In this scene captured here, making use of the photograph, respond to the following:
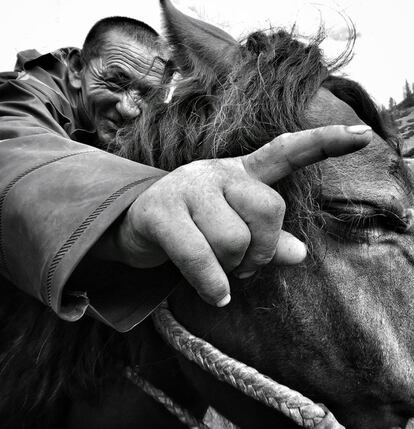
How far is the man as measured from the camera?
59 centimetres

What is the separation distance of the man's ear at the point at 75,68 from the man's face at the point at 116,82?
0.13ft

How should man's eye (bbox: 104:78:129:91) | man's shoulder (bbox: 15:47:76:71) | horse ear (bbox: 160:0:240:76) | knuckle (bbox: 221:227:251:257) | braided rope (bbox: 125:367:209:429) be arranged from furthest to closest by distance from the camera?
man's shoulder (bbox: 15:47:76:71), man's eye (bbox: 104:78:129:91), braided rope (bbox: 125:367:209:429), horse ear (bbox: 160:0:240:76), knuckle (bbox: 221:227:251:257)

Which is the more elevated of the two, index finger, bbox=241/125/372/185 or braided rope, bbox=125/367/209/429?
index finger, bbox=241/125/372/185

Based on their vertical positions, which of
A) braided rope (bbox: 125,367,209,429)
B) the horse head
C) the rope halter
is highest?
the horse head

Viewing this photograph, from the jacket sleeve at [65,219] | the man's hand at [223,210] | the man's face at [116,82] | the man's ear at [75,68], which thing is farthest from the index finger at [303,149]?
the man's ear at [75,68]

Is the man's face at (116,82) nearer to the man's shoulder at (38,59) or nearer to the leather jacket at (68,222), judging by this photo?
the man's shoulder at (38,59)

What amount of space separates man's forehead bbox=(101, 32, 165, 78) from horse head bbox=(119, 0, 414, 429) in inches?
24.2

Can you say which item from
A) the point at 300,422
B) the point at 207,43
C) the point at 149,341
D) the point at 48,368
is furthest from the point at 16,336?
the point at 207,43

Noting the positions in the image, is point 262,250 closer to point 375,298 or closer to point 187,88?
point 375,298

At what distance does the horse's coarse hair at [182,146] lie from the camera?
908mm

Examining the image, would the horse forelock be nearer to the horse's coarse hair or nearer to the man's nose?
the horse's coarse hair

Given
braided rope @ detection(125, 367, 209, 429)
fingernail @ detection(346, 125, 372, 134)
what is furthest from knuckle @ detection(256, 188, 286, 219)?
braided rope @ detection(125, 367, 209, 429)

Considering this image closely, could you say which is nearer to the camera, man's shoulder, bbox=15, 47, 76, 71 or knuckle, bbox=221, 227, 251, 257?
knuckle, bbox=221, 227, 251, 257

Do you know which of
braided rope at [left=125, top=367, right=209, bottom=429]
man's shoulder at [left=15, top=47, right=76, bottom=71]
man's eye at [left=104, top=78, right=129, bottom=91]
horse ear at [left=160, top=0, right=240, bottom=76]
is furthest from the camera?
man's shoulder at [left=15, top=47, right=76, bottom=71]
